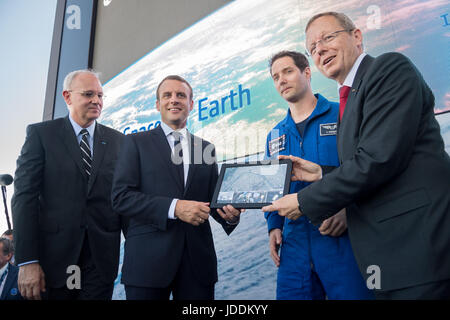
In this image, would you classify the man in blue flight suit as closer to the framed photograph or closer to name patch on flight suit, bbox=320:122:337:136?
name patch on flight suit, bbox=320:122:337:136

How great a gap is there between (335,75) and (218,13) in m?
2.77

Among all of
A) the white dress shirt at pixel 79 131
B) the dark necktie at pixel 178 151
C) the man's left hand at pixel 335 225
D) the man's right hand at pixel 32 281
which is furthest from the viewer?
the white dress shirt at pixel 79 131

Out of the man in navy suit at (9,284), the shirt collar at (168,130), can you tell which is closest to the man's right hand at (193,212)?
the shirt collar at (168,130)

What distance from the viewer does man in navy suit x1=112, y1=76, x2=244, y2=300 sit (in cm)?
163

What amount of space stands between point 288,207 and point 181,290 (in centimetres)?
68

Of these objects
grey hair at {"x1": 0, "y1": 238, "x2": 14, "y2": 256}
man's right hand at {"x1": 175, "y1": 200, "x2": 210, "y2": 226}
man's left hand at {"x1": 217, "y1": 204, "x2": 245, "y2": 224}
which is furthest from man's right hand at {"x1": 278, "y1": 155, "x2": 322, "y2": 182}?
grey hair at {"x1": 0, "y1": 238, "x2": 14, "y2": 256}

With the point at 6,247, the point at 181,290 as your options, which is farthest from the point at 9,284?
the point at 181,290

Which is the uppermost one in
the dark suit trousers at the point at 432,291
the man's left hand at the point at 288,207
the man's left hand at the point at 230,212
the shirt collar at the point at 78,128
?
the shirt collar at the point at 78,128

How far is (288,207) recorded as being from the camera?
1.42m

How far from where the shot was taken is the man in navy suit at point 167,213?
1.63 meters

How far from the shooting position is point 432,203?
43.0 inches

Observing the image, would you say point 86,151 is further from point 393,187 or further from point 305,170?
point 393,187

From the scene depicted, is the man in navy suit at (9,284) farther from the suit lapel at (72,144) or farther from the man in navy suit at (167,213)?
the man in navy suit at (167,213)
